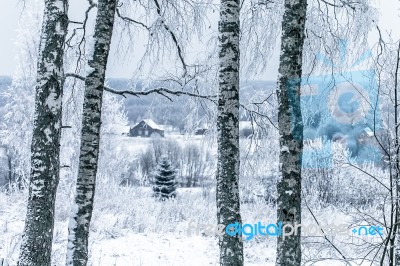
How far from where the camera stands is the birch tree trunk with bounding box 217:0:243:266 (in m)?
4.04

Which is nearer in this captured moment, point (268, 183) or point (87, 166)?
point (87, 166)

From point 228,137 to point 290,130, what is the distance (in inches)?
27.4

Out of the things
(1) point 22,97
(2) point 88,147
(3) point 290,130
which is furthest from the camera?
(1) point 22,97

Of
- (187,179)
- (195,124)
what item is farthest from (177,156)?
(195,124)

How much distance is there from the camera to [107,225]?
11.6 metres

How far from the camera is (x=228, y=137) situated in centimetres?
405

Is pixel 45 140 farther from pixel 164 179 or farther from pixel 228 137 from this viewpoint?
pixel 164 179

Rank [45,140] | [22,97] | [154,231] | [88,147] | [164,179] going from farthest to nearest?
[164,179]
[22,97]
[154,231]
[88,147]
[45,140]

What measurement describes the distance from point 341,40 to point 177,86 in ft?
7.01

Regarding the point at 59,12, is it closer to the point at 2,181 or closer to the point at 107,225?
the point at 107,225

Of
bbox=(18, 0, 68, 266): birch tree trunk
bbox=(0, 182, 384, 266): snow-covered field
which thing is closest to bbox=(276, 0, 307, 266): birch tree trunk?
bbox=(18, 0, 68, 266): birch tree trunk

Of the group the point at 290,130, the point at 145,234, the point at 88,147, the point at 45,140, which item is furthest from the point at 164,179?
the point at 290,130

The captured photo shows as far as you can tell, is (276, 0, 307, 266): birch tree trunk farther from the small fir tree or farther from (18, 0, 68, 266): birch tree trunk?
the small fir tree

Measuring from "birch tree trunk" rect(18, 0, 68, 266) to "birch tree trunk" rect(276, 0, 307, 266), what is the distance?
2.04m
